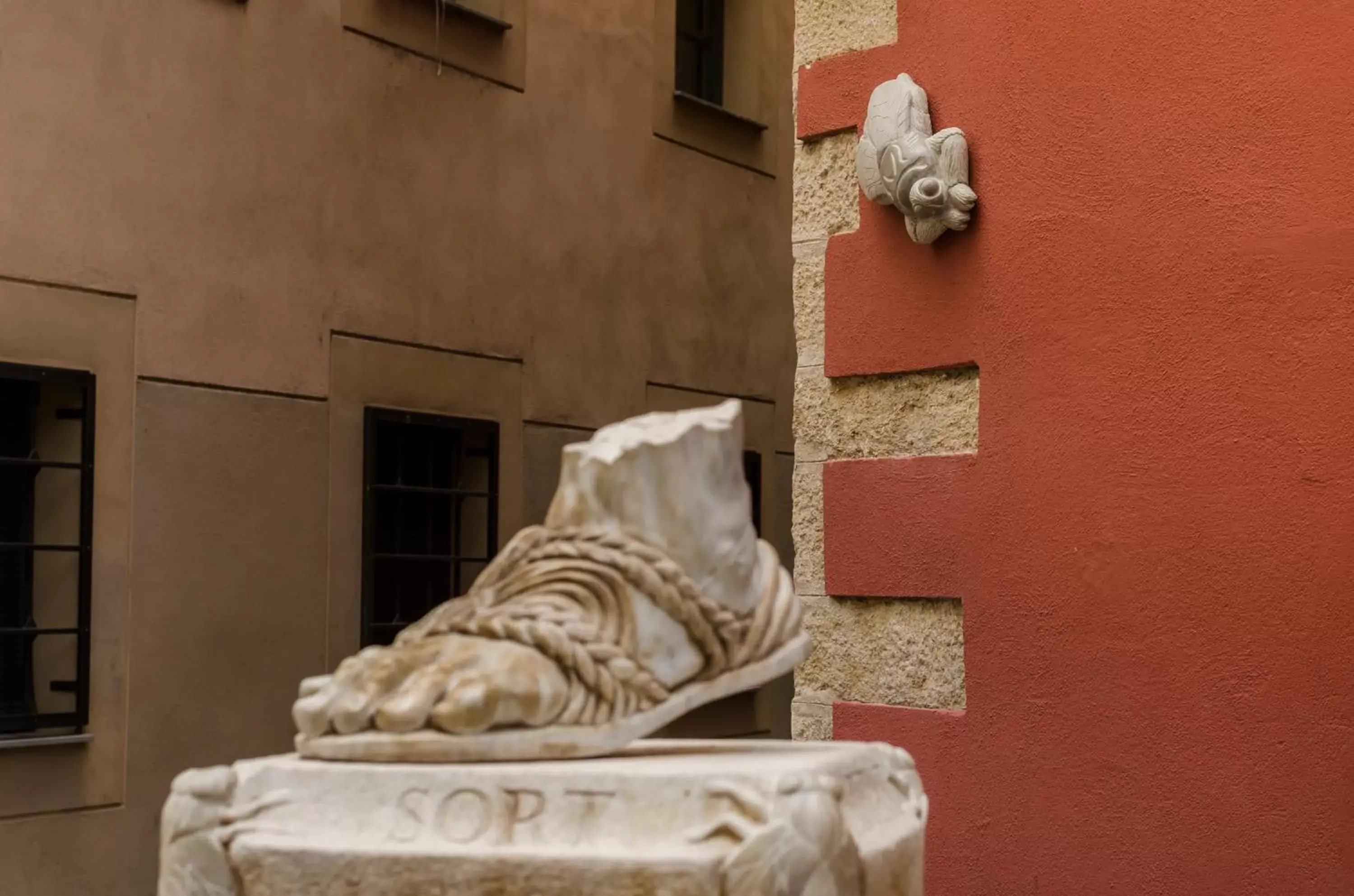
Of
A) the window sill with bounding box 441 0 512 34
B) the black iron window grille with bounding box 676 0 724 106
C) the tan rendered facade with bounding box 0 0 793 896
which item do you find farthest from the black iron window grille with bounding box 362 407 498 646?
the black iron window grille with bounding box 676 0 724 106

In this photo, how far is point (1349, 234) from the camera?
3.45 metres

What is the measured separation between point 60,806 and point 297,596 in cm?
124

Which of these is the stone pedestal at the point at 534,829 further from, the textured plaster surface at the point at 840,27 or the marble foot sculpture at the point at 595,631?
the textured plaster surface at the point at 840,27

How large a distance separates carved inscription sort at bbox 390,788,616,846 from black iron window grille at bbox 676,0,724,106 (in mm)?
7572

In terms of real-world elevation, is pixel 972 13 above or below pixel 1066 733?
above

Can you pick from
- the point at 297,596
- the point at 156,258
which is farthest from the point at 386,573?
the point at 156,258

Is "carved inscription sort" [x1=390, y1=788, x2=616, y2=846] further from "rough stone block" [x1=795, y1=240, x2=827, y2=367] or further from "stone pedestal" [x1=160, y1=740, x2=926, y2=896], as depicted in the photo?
"rough stone block" [x1=795, y1=240, x2=827, y2=367]

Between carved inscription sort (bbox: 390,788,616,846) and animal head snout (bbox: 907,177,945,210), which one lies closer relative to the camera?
carved inscription sort (bbox: 390,788,616,846)

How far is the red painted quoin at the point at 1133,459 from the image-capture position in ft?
11.3

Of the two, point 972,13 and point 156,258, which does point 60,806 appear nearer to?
point 156,258

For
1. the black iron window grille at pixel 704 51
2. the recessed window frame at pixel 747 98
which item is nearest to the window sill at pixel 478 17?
the recessed window frame at pixel 747 98

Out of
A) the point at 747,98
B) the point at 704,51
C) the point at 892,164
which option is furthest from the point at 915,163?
the point at 704,51

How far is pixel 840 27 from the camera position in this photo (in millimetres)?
4285

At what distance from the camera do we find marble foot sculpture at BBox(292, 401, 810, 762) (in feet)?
7.38
